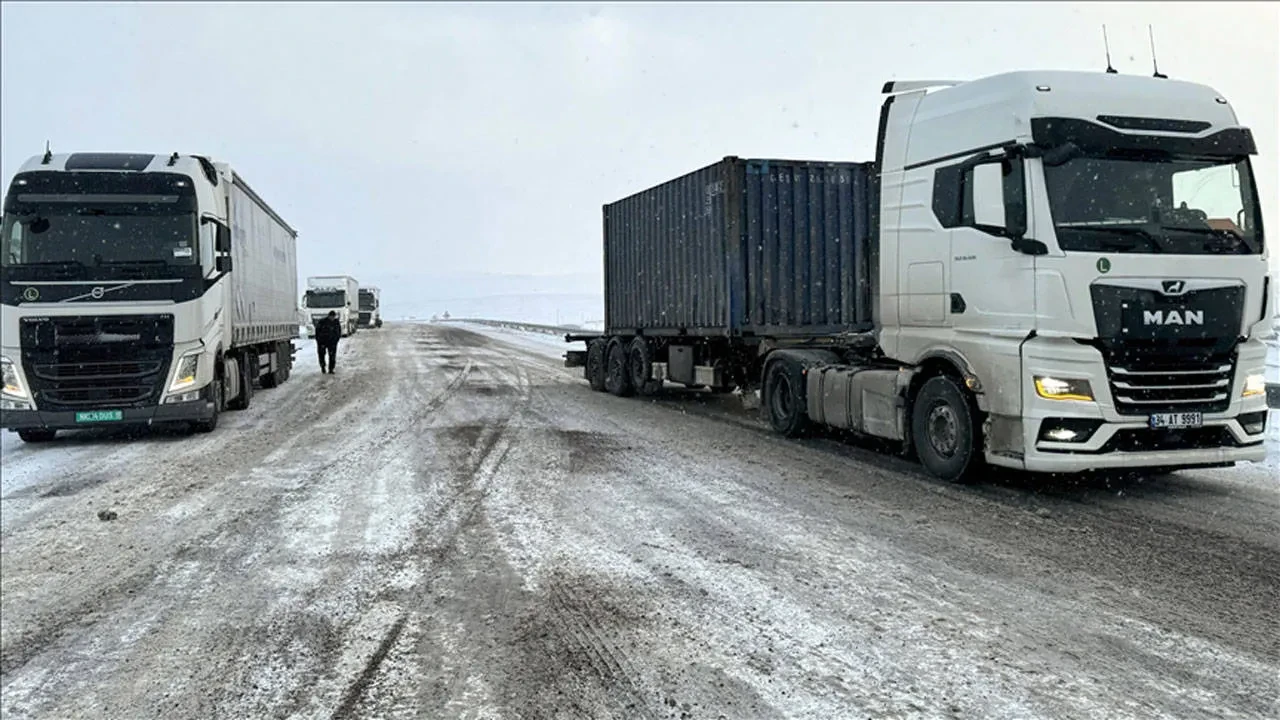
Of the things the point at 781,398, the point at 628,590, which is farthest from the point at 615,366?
the point at 628,590

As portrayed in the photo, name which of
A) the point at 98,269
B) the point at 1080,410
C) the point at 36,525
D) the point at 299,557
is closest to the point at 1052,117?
the point at 1080,410

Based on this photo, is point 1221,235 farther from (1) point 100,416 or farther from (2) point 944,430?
(1) point 100,416

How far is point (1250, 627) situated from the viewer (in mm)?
4105

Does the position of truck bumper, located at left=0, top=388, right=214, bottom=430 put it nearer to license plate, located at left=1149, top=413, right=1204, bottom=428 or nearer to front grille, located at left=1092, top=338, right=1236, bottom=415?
front grille, located at left=1092, top=338, right=1236, bottom=415

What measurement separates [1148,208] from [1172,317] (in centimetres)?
86

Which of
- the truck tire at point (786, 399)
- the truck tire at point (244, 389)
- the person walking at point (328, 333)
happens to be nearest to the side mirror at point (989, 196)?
the truck tire at point (786, 399)

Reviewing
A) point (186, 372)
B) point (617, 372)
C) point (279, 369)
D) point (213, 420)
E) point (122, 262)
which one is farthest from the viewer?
point (279, 369)

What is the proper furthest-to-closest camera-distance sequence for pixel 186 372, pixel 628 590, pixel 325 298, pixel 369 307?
pixel 369 307 < pixel 325 298 < pixel 186 372 < pixel 628 590

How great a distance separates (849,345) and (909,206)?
232 cm

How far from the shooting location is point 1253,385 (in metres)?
6.77

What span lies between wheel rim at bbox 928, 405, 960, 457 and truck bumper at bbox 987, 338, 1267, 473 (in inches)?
23.1

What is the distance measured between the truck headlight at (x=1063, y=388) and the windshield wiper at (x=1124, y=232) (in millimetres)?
1069

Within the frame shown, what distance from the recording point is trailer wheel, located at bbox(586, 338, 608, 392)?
16906 millimetres

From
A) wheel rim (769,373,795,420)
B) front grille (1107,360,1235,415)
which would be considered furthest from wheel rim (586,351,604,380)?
front grille (1107,360,1235,415)
